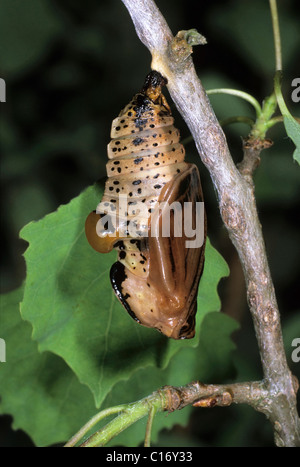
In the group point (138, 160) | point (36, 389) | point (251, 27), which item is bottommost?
point (36, 389)

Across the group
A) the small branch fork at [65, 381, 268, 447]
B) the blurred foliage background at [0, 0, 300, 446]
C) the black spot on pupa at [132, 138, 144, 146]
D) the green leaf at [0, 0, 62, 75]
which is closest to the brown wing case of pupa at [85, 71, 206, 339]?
the black spot on pupa at [132, 138, 144, 146]

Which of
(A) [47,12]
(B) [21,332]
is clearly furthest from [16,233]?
(A) [47,12]

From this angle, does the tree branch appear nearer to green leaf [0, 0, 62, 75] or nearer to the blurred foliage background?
the blurred foliage background

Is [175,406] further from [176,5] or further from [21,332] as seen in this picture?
[176,5]

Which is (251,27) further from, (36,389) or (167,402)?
(167,402)

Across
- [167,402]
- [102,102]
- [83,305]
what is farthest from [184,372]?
[102,102]

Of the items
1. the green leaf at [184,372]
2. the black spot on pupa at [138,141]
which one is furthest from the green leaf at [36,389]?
the black spot on pupa at [138,141]
